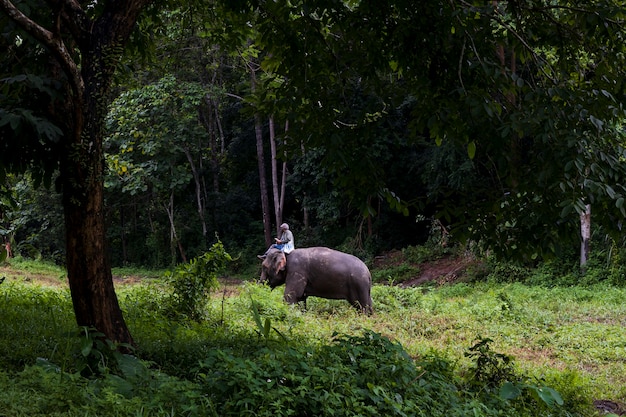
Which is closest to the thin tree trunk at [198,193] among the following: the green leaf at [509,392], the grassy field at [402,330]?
the grassy field at [402,330]

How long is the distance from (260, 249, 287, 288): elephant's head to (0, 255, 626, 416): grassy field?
45 cm

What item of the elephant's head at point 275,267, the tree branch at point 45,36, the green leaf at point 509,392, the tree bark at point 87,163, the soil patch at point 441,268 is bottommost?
the soil patch at point 441,268

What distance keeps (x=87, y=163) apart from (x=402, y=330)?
6.56m

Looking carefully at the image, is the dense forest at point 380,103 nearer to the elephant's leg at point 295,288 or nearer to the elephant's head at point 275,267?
the elephant's leg at point 295,288

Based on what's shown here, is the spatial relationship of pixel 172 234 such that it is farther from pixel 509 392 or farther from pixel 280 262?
pixel 509 392

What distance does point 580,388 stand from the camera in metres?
6.50

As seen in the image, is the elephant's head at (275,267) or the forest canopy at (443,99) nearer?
the forest canopy at (443,99)

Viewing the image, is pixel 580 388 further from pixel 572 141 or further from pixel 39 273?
pixel 39 273

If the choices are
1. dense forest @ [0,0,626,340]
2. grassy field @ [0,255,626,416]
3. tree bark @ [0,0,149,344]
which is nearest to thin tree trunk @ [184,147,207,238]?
grassy field @ [0,255,626,416]

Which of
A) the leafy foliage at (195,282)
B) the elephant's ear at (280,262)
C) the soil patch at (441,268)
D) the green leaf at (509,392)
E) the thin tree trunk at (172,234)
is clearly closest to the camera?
the green leaf at (509,392)

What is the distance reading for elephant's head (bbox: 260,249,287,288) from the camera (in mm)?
13750

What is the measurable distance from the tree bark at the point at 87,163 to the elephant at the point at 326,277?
26.4 ft

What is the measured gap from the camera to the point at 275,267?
13836mm

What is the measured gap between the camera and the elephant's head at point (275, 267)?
45.1ft
